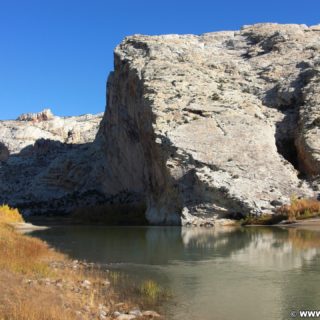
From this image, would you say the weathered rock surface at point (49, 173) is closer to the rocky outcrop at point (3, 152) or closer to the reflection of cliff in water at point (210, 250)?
the rocky outcrop at point (3, 152)

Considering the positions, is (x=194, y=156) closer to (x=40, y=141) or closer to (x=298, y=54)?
(x=298, y=54)

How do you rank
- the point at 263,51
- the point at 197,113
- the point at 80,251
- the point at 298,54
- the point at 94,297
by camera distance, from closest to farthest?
the point at 94,297 < the point at 80,251 < the point at 197,113 < the point at 298,54 < the point at 263,51

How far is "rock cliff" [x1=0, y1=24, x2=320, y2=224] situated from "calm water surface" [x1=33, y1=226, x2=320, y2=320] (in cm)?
2406

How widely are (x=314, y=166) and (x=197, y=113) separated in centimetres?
1779

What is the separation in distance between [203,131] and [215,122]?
108 inches

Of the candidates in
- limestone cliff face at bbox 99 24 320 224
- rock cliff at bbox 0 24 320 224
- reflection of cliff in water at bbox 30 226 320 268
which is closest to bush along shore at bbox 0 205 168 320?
reflection of cliff in water at bbox 30 226 320 268

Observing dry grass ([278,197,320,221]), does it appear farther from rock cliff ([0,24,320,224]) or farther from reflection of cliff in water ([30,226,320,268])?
reflection of cliff in water ([30,226,320,268])

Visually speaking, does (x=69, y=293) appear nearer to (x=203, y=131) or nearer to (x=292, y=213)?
(x=292, y=213)

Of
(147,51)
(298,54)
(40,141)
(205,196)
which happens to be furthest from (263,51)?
(40,141)

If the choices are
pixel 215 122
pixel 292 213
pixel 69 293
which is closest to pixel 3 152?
pixel 215 122

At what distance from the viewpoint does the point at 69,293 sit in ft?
55.7

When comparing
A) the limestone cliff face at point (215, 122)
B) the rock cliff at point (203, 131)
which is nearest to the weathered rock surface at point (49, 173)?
the rock cliff at point (203, 131)

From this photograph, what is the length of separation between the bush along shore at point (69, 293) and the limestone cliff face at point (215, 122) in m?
40.0

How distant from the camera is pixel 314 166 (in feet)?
214
